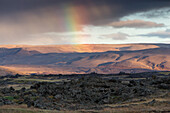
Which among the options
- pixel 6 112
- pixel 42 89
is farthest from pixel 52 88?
pixel 6 112

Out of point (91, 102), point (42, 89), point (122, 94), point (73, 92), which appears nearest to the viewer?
point (91, 102)

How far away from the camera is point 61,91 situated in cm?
6525

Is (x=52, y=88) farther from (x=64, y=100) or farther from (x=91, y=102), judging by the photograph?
(x=91, y=102)

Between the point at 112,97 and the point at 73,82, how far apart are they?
21.9m

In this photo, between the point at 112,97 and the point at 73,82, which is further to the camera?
the point at 73,82

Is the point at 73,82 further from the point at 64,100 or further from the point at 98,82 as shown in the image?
the point at 64,100

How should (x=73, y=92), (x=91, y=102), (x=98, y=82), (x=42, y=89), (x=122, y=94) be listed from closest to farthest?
(x=91, y=102)
(x=122, y=94)
(x=73, y=92)
(x=42, y=89)
(x=98, y=82)

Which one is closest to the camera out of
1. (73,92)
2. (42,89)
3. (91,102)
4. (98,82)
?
(91,102)

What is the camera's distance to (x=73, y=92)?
63.4 meters

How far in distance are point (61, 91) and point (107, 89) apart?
39.0 feet

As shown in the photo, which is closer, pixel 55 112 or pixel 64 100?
pixel 55 112

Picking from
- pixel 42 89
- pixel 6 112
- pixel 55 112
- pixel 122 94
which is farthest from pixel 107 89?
pixel 6 112

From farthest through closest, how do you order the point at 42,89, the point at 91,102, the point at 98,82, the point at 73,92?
the point at 98,82, the point at 42,89, the point at 73,92, the point at 91,102

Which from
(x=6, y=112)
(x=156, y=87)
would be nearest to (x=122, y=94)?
(x=156, y=87)
